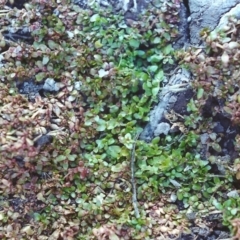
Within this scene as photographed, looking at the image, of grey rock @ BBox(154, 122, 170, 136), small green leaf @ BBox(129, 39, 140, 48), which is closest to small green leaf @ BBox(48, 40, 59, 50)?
small green leaf @ BBox(129, 39, 140, 48)

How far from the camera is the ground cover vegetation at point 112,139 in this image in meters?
2.04

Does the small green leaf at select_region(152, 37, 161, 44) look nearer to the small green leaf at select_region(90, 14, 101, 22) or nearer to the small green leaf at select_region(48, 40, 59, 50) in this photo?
the small green leaf at select_region(90, 14, 101, 22)

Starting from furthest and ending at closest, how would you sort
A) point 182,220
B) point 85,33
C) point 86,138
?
point 85,33 → point 86,138 → point 182,220

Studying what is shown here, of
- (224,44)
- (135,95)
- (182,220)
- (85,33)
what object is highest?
(224,44)

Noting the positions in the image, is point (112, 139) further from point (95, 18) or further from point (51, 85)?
point (95, 18)

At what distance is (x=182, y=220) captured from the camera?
2.03 m

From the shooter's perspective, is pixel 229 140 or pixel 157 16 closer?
pixel 229 140

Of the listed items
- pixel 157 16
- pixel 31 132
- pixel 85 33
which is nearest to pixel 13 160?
pixel 31 132

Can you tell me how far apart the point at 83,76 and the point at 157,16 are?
0.45 meters

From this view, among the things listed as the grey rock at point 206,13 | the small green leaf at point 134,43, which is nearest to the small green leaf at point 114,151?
the small green leaf at point 134,43

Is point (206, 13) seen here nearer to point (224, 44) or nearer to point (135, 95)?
point (224, 44)

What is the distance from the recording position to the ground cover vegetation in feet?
6.71

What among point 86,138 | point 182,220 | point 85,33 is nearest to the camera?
point 182,220

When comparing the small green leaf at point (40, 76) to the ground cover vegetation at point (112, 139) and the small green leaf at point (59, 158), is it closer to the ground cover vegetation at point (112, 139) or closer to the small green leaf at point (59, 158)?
the ground cover vegetation at point (112, 139)
